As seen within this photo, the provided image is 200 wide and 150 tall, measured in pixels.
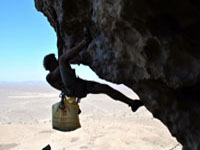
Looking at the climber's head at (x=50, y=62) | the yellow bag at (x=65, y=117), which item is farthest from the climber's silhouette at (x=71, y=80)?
the yellow bag at (x=65, y=117)

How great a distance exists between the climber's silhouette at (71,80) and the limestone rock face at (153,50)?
0.89ft

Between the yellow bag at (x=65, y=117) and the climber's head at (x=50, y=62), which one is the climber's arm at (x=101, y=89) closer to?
the yellow bag at (x=65, y=117)

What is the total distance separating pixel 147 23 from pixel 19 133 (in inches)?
568

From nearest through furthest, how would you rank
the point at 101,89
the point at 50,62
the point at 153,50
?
the point at 153,50 → the point at 101,89 → the point at 50,62

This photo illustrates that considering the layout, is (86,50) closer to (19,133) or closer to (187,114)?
(187,114)

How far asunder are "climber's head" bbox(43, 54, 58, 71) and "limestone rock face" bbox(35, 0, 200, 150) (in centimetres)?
58

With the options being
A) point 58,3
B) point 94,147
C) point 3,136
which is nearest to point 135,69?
point 58,3

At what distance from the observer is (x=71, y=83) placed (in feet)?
13.0

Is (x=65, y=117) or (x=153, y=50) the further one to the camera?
(x=65, y=117)

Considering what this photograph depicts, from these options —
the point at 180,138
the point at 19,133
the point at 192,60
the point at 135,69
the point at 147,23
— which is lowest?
the point at 19,133

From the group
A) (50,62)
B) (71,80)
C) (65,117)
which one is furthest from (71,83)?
(50,62)

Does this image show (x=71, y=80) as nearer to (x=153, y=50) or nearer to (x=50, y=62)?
(x=50, y=62)

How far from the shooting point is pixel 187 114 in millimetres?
3383

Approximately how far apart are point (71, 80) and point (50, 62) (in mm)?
778
